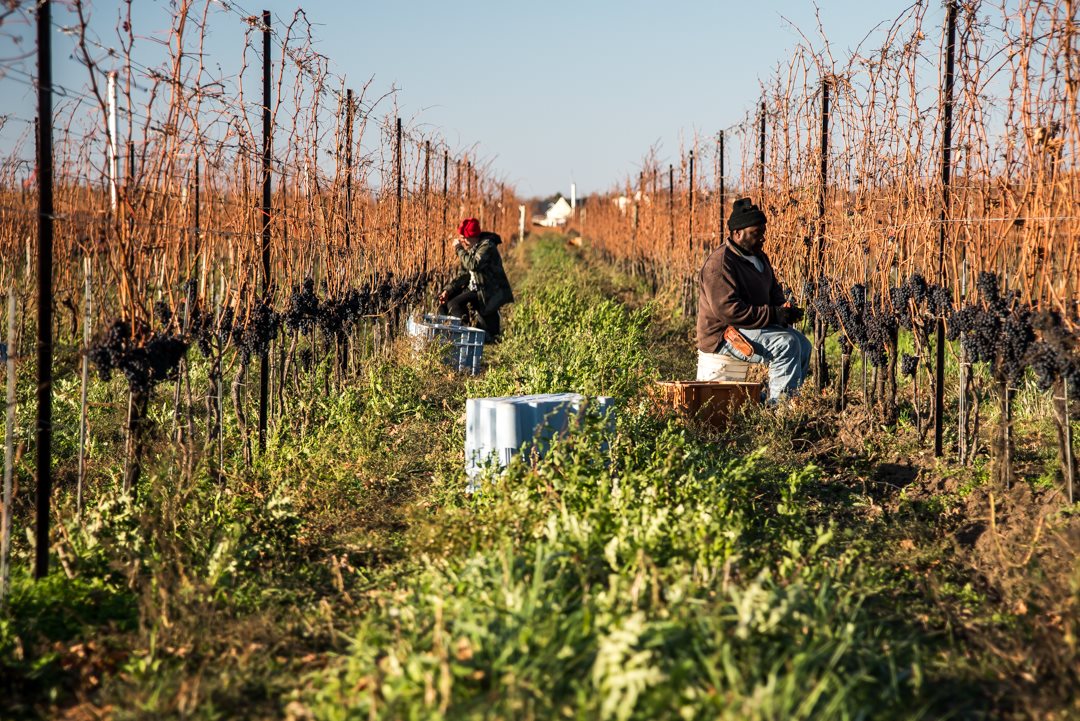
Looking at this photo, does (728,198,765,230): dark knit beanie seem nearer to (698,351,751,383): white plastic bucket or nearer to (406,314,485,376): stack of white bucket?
(698,351,751,383): white plastic bucket

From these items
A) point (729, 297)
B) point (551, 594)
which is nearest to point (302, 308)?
point (729, 297)

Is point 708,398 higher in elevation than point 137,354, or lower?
lower

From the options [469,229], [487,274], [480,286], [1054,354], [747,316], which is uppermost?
[469,229]

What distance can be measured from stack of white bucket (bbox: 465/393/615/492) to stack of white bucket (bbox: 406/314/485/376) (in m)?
3.36

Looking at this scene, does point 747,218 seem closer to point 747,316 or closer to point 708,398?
point 747,316

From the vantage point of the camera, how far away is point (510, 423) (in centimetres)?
446

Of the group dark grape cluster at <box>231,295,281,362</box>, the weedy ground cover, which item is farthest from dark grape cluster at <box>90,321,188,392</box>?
dark grape cluster at <box>231,295,281,362</box>

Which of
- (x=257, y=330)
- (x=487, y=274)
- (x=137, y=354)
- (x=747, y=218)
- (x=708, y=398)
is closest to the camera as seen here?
(x=137, y=354)

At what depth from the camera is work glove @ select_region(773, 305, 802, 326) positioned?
6.31 metres

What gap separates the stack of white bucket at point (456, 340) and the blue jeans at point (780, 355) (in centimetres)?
263

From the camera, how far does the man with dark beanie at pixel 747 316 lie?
626cm

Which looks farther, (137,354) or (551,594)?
(137,354)

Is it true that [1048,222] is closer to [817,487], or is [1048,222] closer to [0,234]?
[817,487]

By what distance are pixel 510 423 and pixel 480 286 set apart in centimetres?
576
